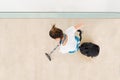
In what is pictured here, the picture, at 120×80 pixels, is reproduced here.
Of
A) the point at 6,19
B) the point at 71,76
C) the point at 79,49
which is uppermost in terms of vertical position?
the point at 6,19

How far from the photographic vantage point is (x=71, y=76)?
3.36 feet

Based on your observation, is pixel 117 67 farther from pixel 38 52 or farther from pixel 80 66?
pixel 38 52

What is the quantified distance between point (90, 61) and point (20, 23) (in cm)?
32

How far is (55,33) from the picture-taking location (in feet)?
→ 3.21

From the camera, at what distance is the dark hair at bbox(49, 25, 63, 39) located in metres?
0.97
